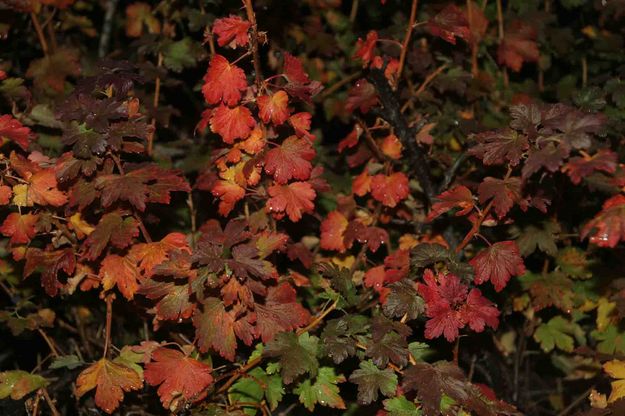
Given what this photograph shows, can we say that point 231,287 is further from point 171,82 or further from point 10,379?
point 171,82

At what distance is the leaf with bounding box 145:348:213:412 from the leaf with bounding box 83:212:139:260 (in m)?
0.37

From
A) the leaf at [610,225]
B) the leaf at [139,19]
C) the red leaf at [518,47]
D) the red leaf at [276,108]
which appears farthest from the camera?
the leaf at [139,19]

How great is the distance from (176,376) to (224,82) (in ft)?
3.05

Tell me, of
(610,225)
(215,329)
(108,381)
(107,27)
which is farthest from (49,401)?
(610,225)

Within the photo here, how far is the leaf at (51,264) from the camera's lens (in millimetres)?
2354

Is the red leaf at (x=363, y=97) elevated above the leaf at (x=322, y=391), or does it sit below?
above

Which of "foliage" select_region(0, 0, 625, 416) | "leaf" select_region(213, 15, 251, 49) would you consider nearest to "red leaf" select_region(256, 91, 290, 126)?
"foliage" select_region(0, 0, 625, 416)

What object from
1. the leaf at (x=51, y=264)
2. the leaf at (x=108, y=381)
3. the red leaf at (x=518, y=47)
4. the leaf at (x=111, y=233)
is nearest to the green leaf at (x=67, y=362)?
the leaf at (x=108, y=381)

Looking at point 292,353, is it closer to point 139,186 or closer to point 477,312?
point 477,312

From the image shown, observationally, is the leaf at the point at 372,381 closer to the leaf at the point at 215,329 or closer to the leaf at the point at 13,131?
the leaf at the point at 215,329

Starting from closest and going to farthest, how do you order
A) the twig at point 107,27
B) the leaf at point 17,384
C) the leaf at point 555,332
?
1. the leaf at point 17,384
2. the leaf at point 555,332
3. the twig at point 107,27

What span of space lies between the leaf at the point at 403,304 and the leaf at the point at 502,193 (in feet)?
1.16

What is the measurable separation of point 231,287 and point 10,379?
3.00 ft

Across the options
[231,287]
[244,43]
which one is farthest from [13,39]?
[231,287]
